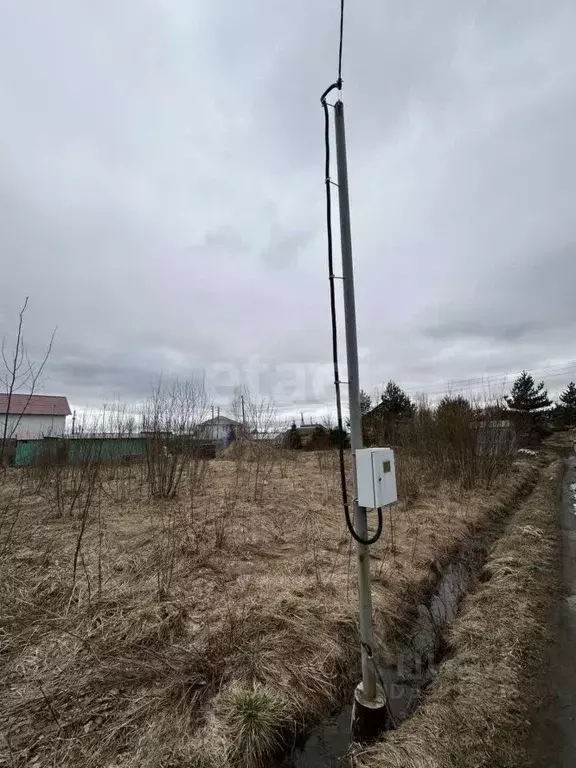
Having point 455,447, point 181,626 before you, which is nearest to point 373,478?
point 181,626

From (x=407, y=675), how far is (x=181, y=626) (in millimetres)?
1705

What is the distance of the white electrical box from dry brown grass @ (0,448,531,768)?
133 cm

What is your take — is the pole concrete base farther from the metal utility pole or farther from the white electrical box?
the white electrical box

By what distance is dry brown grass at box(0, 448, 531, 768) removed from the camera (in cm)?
204

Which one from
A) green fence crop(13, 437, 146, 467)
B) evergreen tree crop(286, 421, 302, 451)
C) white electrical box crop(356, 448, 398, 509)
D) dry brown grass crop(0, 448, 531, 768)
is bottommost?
dry brown grass crop(0, 448, 531, 768)

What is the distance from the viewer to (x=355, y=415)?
7.32 ft

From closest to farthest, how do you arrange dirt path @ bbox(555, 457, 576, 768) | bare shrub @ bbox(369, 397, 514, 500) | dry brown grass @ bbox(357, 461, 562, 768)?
dry brown grass @ bbox(357, 461, 562, 768)
dirt path @ bbox(555, 457, 576, 768)
bare shrub @ bbox(369, 397, 514, 500)

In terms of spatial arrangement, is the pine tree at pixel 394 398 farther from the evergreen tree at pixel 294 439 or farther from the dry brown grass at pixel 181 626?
the dry brown grass at pixel 181 626

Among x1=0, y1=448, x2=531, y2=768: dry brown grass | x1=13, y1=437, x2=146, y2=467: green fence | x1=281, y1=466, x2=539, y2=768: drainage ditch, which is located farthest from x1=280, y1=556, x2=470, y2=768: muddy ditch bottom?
x1=13, y1=437, x2=146, y2=467: green fence

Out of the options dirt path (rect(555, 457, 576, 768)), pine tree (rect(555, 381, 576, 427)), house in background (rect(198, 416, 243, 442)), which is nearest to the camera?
dirt path (rect(555, 457, 576, 768))

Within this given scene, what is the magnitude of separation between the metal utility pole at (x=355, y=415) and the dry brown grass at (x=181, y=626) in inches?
18.3

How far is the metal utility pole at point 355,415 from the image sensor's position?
2213 mm

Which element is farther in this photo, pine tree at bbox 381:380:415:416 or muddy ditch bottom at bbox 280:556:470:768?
pine tree at bbox 381:380:415:416

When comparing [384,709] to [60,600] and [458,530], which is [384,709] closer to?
[60,600]
